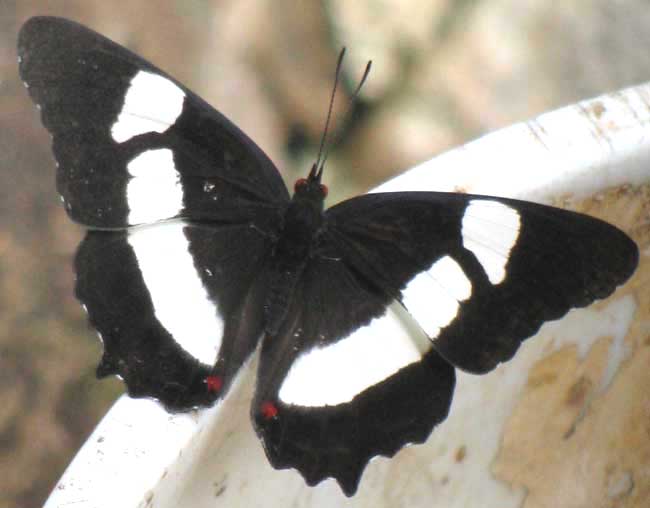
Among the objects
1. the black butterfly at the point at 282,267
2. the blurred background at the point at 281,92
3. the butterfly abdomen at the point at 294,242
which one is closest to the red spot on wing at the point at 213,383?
the black butterfly at the point at 282,267

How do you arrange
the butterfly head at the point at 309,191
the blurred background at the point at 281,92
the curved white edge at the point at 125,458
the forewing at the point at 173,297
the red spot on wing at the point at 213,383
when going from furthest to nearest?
the blurred background at the point at 281,92, the butterfly head at the point at 309,191, the forewing at the point at 173,297, the red spot on wing at the point at 213,383, the curved white edge at the point at 125,458

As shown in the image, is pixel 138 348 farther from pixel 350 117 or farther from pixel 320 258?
pixel 350 117

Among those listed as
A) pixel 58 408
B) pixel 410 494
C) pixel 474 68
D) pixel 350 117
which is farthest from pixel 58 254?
pixel 410 494

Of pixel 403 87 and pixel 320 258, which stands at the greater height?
pixel 320 258

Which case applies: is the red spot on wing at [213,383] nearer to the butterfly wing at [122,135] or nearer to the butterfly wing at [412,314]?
the butterfly wing at [412,314]

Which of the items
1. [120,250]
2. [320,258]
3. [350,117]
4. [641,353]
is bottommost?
[641,353]

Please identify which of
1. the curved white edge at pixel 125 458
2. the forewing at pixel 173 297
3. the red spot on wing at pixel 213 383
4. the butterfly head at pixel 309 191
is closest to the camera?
the curved white edge at pixel 125 458
